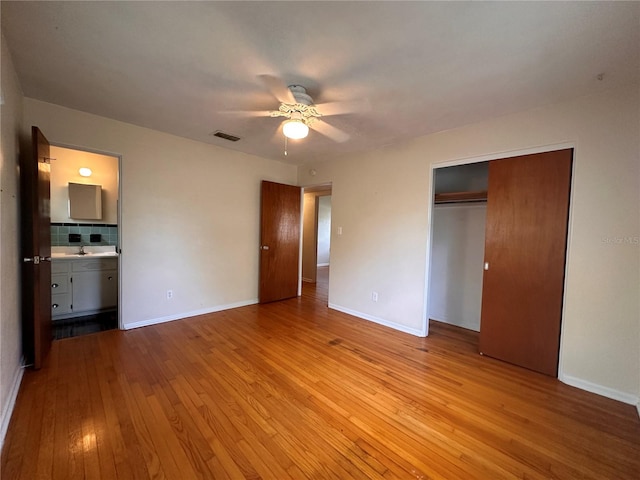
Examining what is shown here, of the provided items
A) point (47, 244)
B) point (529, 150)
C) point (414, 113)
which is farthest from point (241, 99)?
point (529, 150)

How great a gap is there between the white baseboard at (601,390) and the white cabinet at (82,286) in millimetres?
5427

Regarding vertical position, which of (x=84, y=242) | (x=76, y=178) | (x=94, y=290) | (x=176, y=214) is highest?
(x=76, y=178)

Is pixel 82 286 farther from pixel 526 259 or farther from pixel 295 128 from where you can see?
pixel 526 259

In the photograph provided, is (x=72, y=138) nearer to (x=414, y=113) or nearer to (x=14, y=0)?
(x=14, y=0)

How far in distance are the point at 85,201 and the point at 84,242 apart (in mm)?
619

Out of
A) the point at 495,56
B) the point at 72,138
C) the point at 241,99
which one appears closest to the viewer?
the point at 495,56

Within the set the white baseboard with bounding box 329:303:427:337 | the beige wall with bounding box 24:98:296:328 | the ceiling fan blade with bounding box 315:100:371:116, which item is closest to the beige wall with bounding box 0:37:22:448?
the beige wall with bounding box 24:98:296:328

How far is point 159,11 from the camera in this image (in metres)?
1.42

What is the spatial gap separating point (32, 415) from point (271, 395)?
1.55m

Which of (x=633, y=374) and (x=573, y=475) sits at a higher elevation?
(x=633, y=374)

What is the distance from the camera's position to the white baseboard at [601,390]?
1978mm

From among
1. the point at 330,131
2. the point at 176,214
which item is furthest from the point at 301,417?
the point at 176,214

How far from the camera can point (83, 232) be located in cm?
393

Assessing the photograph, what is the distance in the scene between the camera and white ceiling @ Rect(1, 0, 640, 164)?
1399mm
